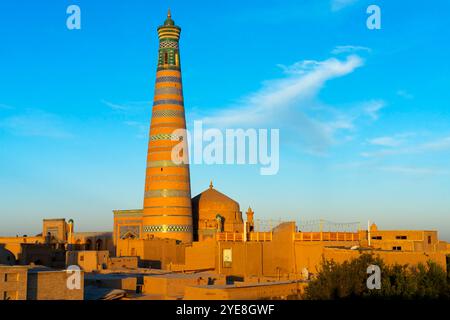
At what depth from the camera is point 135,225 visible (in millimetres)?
48125

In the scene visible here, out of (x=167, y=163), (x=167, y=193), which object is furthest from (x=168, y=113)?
(x=167, y=193)

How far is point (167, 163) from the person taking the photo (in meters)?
45.4

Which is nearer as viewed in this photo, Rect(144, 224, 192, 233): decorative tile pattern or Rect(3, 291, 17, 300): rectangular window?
Rect(3, 291, 17, 300): rectangular window

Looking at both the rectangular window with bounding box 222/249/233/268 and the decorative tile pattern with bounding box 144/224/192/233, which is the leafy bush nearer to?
the rectangular window with bounding box 222/249/233/268

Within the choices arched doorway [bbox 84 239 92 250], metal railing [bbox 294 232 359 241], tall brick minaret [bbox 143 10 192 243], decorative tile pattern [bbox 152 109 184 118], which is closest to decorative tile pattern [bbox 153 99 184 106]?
tall brick minaret [bbox 143 10 192 243]

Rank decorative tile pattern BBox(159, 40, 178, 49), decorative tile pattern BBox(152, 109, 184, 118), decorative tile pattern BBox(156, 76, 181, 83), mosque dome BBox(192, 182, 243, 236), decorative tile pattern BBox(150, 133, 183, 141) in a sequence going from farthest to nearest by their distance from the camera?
mosque dome BBox(192, 182, 243, 236)
decorative tile pattern BBox(159, 40, 178, 49)
decorative tile pattern BBox(156, 76, 181, 83)
decorative tile pattern BBox(152, 109, 184, 118)
decorative tile pattern BBox(150, 133, 183, 141)

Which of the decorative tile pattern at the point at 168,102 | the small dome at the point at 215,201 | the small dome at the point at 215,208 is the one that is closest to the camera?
the decorative tile pattern at the point at 168,102

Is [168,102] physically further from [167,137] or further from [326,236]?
[326,236]

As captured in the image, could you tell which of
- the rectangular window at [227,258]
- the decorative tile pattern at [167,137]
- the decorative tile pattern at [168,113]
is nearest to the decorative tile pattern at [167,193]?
the decorative tile pattern at [167,137]

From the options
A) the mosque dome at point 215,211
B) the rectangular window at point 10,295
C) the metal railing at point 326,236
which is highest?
the mosque dome at point 215,211

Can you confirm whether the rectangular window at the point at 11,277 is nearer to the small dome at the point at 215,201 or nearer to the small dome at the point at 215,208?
the small dome at the point at 215,208

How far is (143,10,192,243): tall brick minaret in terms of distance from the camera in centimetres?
4522

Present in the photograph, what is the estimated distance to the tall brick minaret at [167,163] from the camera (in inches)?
1780
